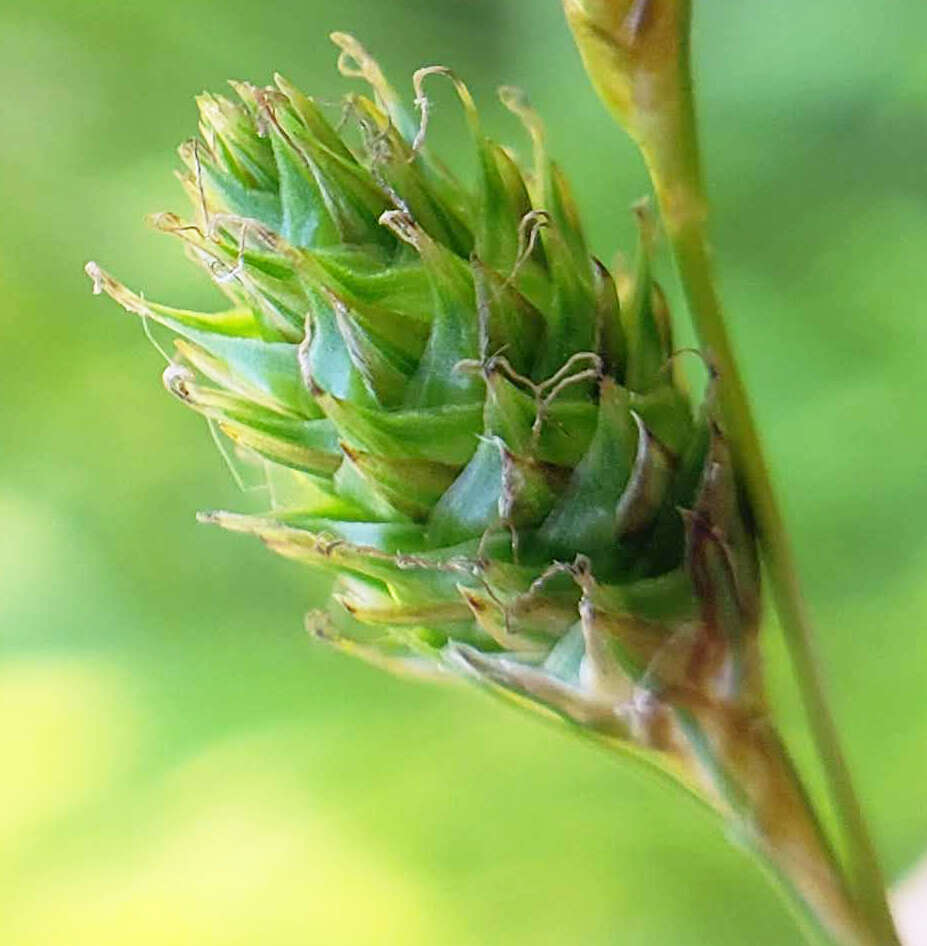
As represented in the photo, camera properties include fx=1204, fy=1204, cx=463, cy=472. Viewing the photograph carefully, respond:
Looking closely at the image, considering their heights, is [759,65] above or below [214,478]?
above

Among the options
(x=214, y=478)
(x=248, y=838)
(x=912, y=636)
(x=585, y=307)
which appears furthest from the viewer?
(x=214, y=478)

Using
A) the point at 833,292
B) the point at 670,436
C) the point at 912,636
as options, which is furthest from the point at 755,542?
the point at 833,292

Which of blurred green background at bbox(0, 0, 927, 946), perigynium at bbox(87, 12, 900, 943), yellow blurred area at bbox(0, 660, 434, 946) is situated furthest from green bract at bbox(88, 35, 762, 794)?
yellow blurred area at bbox(0, 660, 434, 946)

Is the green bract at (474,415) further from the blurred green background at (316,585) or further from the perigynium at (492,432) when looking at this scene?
the blurred green background at (316,585)

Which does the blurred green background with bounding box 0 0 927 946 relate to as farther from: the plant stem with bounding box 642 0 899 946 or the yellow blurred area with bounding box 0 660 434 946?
the plant stem with bounding box 642 0 899 946

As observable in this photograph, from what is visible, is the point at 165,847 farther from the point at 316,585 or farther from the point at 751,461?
the point at 751,461

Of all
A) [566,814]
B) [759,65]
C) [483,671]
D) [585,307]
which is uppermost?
[759,65]

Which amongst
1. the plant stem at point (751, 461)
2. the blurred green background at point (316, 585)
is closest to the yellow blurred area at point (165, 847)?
the blurred green background at point (316, 585)

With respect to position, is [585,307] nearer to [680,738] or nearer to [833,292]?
[680,738]
